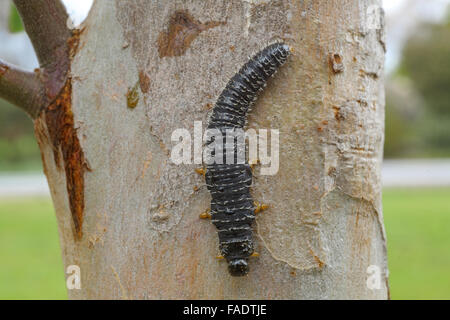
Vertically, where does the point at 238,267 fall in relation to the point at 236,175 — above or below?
below

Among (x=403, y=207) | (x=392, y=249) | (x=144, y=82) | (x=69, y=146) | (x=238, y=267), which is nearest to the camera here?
(x=238, y=267)

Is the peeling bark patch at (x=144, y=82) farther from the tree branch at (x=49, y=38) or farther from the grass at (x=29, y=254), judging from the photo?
the grass at (x=29, y=254)

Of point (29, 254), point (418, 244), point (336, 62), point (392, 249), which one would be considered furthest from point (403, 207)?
point (336, 62)

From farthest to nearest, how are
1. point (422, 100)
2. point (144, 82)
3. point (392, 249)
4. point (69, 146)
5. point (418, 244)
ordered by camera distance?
point (422, 100) < point (418, 244) < point (392, 249) < point (69, 146) < point (144, 82)

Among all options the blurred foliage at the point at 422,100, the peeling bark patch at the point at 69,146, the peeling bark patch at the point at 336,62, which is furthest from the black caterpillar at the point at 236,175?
the blurred foliage at the point at 422,100

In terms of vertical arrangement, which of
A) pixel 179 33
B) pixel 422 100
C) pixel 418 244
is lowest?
pixel 179 33

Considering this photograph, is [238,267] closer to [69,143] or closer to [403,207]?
[69,143]

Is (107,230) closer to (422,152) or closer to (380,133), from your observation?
(380,133)
